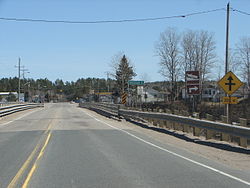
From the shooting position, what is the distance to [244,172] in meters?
9.13

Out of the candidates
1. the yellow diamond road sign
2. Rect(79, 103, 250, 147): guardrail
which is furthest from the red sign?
Rect(79, 103, 250, 147): guardrail

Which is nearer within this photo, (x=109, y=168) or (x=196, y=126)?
(x=109, y=168)

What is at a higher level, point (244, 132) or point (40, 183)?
point (244, 132)

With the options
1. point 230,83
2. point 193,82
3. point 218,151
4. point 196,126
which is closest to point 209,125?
point 196,126

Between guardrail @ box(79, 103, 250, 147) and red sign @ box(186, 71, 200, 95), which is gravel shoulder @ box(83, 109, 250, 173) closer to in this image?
guardrail @ box(79, 103, 250, 147)

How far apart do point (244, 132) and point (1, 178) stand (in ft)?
25.9

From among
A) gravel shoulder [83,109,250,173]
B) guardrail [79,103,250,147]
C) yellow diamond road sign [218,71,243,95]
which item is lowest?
gravel shoulder [83,109,250,173]

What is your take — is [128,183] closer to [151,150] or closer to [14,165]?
[14,165]

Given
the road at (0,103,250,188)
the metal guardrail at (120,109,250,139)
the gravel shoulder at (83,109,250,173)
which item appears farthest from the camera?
the metal guardrail at (120,109,250,139)

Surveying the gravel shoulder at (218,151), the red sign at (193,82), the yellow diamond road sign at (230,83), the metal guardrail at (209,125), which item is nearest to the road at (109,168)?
the gravel shoulder at (218,151)

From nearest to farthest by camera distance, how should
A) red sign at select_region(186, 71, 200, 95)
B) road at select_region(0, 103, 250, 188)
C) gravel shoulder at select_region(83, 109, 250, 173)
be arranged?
road at select_region(0, 103, 250, 188) → gravel shoulder at select_region(83, 109, 250, 173) → red sign at select_region(186, 71, 200, 95)

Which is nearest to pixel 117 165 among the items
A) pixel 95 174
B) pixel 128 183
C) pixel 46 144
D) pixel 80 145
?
pixel 95 174

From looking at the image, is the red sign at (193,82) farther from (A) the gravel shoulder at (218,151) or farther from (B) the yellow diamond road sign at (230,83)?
(A) the gravel shoulder at (218,151)

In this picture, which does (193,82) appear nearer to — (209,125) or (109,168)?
(209,125)
